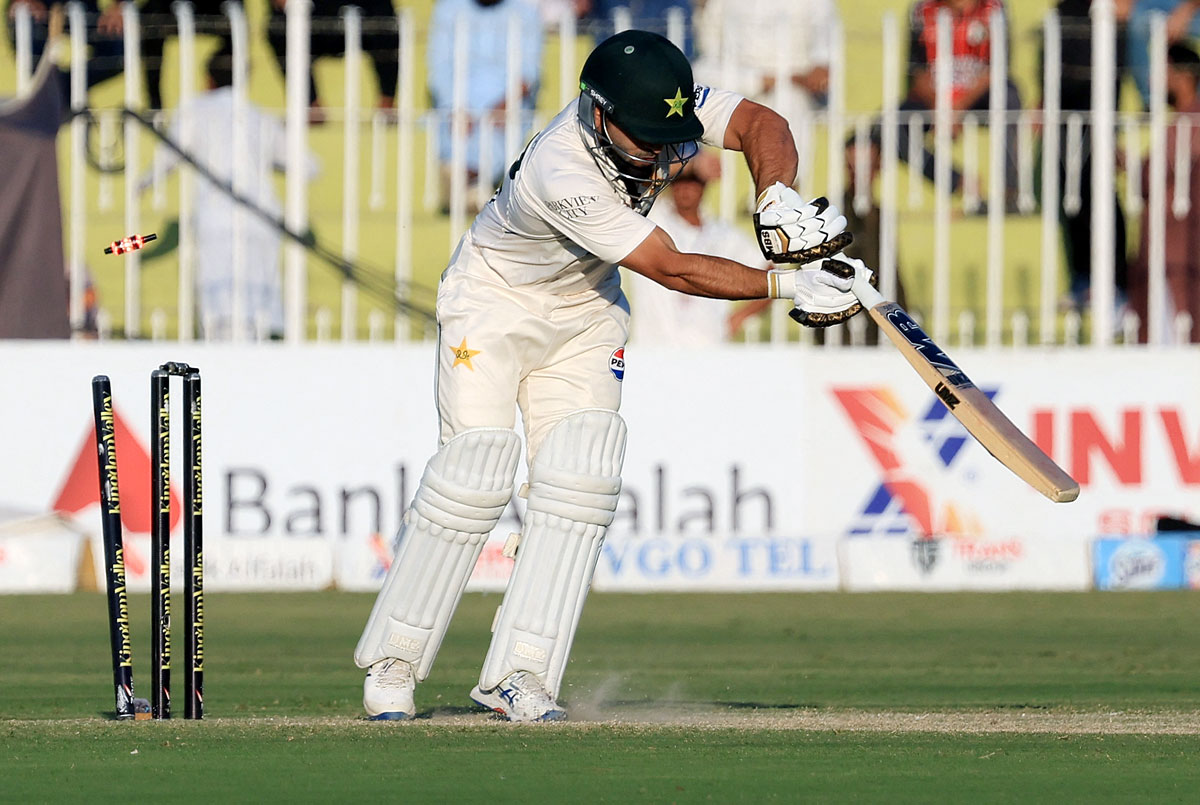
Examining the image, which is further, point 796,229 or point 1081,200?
point 1081,200

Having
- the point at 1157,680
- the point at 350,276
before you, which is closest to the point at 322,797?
the point at 1157,680

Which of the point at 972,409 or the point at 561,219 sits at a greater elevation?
the point at 561,219

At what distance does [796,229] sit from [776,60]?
5.08m

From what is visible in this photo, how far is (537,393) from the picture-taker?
201 inches

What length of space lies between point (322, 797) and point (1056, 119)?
6.98 metres

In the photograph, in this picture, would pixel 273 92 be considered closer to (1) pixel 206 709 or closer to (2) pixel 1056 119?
(2) pixel 1056 119

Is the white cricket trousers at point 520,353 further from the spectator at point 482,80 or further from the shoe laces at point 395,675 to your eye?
the spectator at point 482,80

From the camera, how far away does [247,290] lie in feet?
31.7

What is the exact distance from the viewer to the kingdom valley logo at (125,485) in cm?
937

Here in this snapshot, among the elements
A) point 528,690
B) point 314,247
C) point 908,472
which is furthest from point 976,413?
point 314,247

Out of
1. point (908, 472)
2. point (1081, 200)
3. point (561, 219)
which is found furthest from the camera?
point (1081, 200)

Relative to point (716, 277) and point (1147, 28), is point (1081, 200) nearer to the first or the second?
point (1147, 28)

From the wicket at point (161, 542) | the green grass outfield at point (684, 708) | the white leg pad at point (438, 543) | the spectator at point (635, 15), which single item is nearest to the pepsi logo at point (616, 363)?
the white leg pad at point (438, 543)

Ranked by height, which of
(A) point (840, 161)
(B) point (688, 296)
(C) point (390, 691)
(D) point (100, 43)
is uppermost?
(D) point (100, 43)
